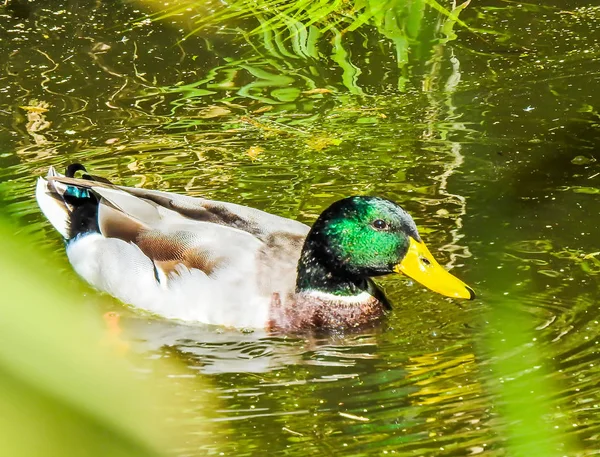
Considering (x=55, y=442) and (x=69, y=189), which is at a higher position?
(x=55, y=442)

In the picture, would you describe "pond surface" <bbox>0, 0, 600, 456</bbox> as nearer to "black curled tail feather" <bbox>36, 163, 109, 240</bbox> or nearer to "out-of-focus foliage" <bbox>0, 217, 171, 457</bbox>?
"black curled tail feather" <bbox>36, 163, 109, 240</bbox>

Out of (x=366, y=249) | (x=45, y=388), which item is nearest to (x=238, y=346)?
(x=366, y=249)

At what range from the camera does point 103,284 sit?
16.1 feet

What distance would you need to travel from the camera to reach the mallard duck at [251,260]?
171 inches

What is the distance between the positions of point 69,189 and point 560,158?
9.25 ft

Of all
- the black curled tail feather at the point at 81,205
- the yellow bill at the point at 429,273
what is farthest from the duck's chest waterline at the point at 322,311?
the black curled tail feather at the point at 81,205

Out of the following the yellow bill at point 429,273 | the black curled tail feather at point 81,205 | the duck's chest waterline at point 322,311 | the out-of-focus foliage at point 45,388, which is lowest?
the duck's chest waterline at point 322,311

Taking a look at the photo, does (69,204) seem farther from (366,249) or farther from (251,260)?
(366,249)

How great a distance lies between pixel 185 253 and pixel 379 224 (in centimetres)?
93

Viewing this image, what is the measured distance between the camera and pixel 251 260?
452 centimetres

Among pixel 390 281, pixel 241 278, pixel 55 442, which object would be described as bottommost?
pixel 390 281

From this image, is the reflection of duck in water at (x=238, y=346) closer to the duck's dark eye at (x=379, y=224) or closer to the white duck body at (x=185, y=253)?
the white duck body at (x=185, y=253)

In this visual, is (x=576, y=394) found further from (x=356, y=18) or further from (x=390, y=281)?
(x=356, y=18)

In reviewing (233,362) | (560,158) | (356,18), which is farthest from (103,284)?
(356,18)
